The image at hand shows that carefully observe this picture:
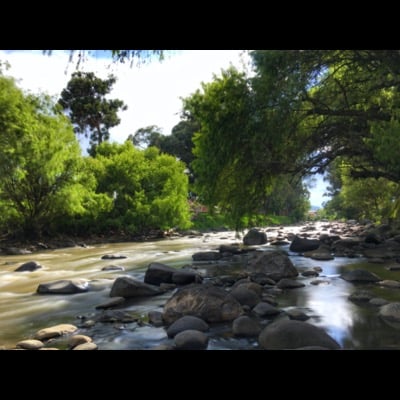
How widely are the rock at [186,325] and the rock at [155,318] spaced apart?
59 cm

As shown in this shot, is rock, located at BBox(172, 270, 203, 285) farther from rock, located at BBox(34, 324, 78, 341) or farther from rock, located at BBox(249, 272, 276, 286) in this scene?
rock, located at BBox(34, 324, 78, 341)

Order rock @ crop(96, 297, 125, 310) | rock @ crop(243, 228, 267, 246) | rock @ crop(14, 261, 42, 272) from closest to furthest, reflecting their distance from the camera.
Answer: rock @ crop(96, 297, 125, 310) < rock @ crop(14, 261, 42, 272) < rock @ crop(243, 228, 267, 246)

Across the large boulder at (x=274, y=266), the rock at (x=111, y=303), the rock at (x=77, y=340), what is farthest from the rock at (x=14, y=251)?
the rock at (x=77, y=340)

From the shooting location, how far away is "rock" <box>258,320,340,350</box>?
5461mm

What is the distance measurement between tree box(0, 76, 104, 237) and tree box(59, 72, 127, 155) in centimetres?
1812

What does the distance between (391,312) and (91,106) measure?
135ft

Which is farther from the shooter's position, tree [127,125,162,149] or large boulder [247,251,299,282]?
tree [127,125,162,149]

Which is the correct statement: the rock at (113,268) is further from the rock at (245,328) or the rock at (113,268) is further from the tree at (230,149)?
the rock at (245,328)

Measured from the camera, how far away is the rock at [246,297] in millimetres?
8148

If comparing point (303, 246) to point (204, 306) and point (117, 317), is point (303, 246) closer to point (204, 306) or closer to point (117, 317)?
point (204, 306)

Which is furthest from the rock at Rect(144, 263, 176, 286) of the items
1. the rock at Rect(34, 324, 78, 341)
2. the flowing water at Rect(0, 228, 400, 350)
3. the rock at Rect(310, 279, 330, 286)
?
the rock at Rect(34, 324, 78, 341)

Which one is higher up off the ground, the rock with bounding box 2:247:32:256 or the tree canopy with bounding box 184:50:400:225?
the tree canopy with bounding box 184:50:400:225
